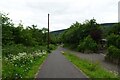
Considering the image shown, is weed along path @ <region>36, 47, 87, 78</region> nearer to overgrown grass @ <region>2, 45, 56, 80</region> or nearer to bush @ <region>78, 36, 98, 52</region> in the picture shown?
overgrown grass @ <region>2, 45, 56, 80</region>

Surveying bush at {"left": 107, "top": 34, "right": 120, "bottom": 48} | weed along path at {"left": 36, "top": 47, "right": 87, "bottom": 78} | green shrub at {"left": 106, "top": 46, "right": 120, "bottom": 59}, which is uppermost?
bush at {"left": 107, "top": 34, "right": 120, "bottom": 48}

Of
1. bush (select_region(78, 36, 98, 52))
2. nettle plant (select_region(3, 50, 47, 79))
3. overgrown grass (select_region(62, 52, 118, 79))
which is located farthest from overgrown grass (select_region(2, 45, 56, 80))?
bush (select_region(78, 36, 98, 52))

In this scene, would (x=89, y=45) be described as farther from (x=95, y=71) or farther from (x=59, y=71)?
(x=59, y=71)

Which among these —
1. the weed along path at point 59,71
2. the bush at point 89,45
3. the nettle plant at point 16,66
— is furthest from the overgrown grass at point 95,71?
the bush at point 89,45

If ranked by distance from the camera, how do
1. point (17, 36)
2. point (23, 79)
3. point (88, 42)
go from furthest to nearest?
point (88, 42)
point (17, 36)
point (23, 79)

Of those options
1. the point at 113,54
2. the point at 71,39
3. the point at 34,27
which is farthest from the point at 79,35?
the point at 113,54

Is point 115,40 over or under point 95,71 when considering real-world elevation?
over

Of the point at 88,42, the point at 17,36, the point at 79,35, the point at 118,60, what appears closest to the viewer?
the point at 118,60

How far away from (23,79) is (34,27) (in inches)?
2838

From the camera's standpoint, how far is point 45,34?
100062 millimetres

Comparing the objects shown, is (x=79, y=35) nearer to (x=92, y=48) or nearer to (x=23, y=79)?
(x=92, y=48)

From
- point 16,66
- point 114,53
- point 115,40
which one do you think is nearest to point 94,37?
point 115,40

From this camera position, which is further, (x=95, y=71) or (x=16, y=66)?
(x=95, y=71)

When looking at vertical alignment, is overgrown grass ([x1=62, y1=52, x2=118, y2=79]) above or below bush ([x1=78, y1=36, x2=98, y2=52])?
below
